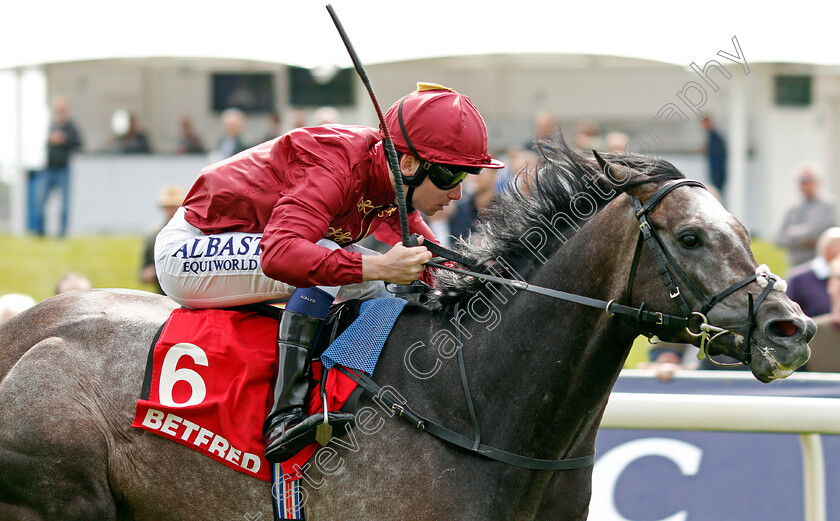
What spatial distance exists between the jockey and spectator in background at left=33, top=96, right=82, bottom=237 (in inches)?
390

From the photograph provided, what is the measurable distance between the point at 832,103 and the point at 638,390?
10.1m

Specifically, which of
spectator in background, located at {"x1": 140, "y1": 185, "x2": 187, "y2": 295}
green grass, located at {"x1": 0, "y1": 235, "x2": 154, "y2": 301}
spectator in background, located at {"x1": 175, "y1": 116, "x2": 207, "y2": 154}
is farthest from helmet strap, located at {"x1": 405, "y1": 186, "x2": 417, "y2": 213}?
spectator in background, located at {"x1": 175, "y1": 116, "x2": 207, "y2": 154}

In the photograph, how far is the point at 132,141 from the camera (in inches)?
539

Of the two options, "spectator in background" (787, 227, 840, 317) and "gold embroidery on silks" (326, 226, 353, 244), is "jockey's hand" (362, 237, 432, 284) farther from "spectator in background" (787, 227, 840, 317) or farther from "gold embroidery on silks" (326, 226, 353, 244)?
"spectator in background" (787, 227, 840, 317)

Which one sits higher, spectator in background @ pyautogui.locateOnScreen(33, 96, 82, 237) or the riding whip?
the riding whip

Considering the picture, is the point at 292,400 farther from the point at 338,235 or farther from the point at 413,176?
the point at 413,176

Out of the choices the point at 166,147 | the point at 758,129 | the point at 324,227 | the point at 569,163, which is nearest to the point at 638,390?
the point at 569,163

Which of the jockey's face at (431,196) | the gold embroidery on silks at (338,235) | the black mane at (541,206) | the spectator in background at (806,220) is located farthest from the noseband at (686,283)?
the spectator in background at (806,220)

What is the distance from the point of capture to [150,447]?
129 inches

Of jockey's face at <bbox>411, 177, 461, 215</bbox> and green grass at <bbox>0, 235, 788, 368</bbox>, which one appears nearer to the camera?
jockey's face at <bbox>411, 177, 461, 215</bbox>

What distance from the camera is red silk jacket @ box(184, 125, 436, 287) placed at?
9.75 ft

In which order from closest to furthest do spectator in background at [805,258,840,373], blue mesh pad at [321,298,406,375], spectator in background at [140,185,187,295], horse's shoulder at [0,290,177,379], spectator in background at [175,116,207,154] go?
blue mesh pad at [321,298,406,375], horse's shoulder at [0,290,177,379], spectator in background at [805,258,840,373], spectator in background at [140,185,187,295], spectator in background at [175,116,207,154]

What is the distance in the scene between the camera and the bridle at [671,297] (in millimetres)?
2801

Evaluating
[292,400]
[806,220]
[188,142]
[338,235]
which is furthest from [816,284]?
[188,142]
